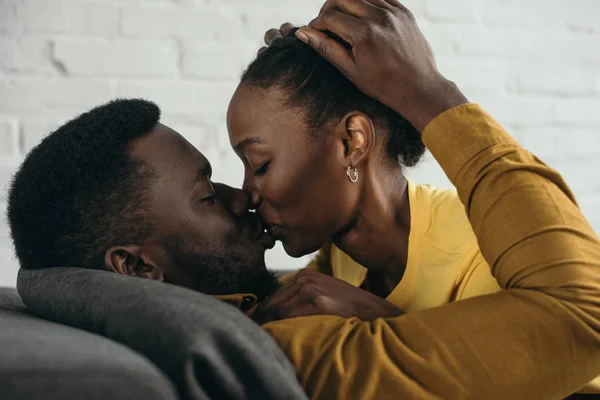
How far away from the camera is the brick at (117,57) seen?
1728mm

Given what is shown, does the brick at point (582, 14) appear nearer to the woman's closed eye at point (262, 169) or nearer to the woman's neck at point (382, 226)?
the woman's neck at point (382, 226)

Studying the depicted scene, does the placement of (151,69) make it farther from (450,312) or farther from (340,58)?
(450,312)

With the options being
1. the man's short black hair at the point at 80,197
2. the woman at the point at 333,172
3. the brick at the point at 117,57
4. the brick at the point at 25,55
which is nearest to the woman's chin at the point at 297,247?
the woman at the point at 333,172

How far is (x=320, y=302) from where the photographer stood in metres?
0.97

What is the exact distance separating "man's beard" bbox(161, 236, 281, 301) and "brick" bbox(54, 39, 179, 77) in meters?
0.72

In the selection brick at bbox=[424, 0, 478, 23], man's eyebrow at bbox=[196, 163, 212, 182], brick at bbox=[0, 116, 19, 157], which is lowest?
brick at bbox=[0, 116, 19, 157]

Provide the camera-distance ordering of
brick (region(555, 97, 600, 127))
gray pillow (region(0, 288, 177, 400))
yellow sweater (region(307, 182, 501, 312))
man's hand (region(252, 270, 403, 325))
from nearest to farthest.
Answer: gray pillow (region(0, 288, 177, 400))
man's hand (region(252, 270, 403, 325))
yellow sweater (region(307, 182, 501, 312))
brick (region(555, 97, 600, 127))

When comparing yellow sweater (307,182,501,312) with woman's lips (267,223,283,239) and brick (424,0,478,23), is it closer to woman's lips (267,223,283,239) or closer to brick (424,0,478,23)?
woman's lips (267,223,283,239)

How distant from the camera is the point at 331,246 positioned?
1.52 meters

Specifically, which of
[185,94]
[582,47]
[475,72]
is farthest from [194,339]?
[582,47]

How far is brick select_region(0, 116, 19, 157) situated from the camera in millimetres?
1696

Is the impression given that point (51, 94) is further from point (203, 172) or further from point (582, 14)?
point (582, 14)

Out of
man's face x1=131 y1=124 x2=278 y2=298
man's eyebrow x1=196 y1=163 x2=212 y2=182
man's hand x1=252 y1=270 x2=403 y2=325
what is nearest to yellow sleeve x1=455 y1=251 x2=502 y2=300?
man's hand x1=252 y1=270 x2=403 y2=325

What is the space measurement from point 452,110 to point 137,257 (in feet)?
1.66
